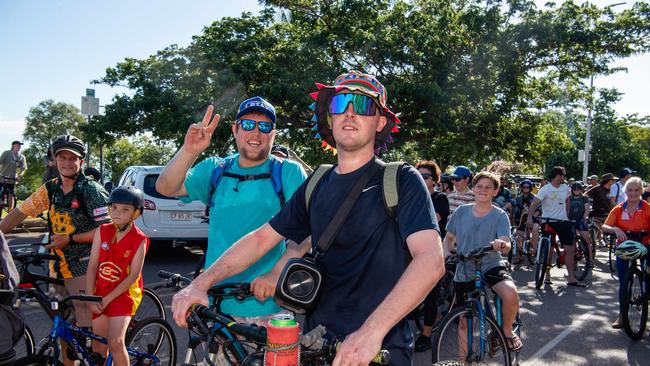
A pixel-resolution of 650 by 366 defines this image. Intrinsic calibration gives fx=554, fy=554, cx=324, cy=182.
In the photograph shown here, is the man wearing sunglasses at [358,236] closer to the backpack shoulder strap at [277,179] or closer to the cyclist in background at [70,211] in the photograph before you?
the backpack shoulder strap at [277,179]

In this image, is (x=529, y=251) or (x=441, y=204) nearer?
(x=441, y=204)

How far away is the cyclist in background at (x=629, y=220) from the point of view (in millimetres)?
6664

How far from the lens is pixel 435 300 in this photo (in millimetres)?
5891

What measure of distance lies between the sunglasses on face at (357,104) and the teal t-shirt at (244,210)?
1052mm

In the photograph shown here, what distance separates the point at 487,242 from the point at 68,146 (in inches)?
142

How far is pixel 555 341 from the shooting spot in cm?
619

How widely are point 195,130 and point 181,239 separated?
25.8 feet

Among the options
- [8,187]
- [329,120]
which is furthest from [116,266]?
[8,187]

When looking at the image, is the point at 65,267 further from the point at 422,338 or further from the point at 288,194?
the point at 422,338

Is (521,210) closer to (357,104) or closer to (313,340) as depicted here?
(357,104)

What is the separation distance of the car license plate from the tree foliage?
7188mm

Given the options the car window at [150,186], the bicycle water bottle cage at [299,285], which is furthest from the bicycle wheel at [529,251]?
the bicycle water bottle cage at [299,285]

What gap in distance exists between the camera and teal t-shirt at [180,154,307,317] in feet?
9.90

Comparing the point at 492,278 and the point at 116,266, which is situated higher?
the point at 116,266
